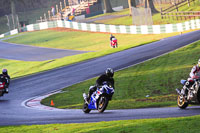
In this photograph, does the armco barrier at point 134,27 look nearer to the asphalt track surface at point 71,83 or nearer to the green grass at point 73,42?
the green grass at point 73,42

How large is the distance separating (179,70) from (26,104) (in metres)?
9.96

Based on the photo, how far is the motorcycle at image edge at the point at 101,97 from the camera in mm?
14055

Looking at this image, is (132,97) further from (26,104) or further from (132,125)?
(132,125)

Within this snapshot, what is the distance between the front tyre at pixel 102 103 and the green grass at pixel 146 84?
241 centimetres

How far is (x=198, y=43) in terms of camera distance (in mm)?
35094

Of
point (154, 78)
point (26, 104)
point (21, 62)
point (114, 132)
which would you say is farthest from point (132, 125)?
point (21, 62)

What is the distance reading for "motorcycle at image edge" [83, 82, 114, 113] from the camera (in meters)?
14.1

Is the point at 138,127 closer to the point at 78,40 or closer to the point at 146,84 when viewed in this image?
the point at 146,84

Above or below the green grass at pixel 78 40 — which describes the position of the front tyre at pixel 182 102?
above

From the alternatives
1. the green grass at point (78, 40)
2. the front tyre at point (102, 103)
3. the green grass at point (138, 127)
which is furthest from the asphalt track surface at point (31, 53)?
the green grass at point (138, 127)

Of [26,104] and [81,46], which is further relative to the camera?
[81,46]

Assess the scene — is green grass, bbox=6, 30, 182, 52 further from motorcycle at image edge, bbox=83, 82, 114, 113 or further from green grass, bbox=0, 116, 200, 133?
green grass, bbox=0, 116, 200, 133

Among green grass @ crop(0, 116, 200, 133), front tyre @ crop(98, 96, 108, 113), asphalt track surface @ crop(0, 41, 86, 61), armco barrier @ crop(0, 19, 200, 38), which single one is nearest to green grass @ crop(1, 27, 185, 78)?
armco barrier @ crop(0, 19, 200, 38)

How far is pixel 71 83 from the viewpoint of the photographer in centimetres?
2783
